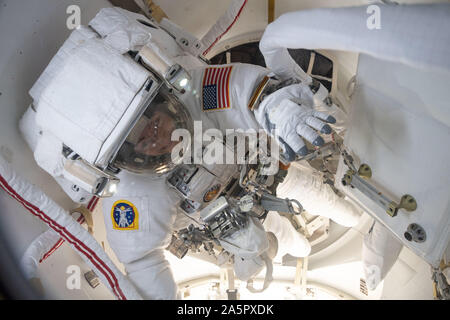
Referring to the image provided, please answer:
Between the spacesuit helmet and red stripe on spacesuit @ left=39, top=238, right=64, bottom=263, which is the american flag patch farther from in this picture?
red stripe on spacesuit @ left=39, top=238, right=64, bottom=263

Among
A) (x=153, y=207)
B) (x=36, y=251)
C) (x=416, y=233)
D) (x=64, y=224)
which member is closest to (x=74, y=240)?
(x=64, y=224)

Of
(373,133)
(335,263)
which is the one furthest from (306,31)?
(335,263)

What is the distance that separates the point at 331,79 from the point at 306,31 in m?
1.18

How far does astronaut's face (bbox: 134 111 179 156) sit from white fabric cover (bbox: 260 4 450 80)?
52 centimetres

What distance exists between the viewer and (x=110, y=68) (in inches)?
45.5

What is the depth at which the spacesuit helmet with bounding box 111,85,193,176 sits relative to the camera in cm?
124

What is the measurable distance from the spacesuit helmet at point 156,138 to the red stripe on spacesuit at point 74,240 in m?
0.29

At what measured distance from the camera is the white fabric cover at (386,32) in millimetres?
697

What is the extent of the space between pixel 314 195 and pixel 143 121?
110cm

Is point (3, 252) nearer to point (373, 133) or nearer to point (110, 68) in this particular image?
point (110, 68)

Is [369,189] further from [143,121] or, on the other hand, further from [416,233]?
[143,121]

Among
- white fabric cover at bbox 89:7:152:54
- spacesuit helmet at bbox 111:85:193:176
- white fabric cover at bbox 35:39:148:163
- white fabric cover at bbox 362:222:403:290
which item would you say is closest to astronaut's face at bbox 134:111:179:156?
spacesuit helmet at bbox 111:85:193:176

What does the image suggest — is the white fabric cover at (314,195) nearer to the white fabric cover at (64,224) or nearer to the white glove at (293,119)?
the white glove at (293,119)

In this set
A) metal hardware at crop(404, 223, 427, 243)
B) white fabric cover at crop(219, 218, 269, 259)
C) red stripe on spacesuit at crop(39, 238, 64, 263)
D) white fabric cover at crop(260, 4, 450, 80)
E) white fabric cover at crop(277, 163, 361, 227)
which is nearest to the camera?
white fabric cover at crop(260, 4, 450, 80)
